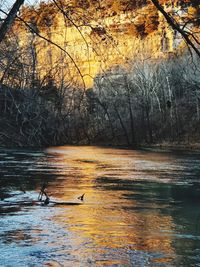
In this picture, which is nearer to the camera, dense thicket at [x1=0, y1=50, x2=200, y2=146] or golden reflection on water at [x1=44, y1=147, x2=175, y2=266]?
golden reflection on water at [x1=44, y1=147, x2=175, y2=266]

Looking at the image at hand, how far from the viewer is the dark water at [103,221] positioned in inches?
328

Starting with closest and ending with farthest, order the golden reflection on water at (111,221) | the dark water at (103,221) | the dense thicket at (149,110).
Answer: the dark water at (103,221), the golden reflection on water at (111,221), the dense thicket at (149,110)

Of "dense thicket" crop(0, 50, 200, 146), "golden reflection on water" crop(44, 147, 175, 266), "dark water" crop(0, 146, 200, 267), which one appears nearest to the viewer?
"dark water" crop(0, 146, 200, 267)

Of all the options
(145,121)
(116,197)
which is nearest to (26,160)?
(116,197)

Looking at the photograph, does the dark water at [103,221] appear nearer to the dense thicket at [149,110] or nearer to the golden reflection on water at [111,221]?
the golden reflection on water at [111,221]

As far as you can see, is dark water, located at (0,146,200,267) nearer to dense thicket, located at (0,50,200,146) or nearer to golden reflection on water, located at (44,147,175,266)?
golden reflection on water, located at (44,147,175,266)

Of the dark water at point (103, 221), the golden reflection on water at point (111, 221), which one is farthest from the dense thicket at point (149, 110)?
the golden reflection on water at point (111, 221)

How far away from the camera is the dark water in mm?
8344

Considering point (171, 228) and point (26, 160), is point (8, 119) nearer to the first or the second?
point (171, 228)

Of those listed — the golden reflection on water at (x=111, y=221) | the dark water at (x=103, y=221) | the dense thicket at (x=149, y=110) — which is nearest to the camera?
the dark water at (x=103, y=221)

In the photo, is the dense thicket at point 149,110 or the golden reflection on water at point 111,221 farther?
the dense thicket at point 149,110

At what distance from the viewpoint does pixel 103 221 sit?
11.1 m

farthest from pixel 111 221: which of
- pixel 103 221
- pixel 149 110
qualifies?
pixel 149 110

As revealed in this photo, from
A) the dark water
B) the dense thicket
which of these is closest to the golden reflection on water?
the dark water
